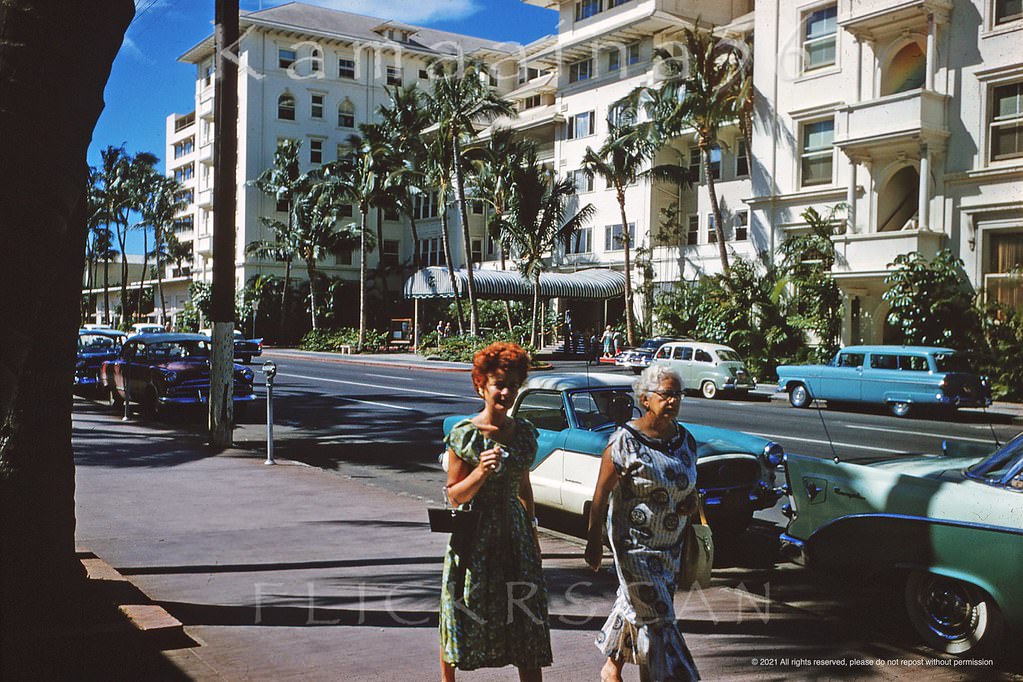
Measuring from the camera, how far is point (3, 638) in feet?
15.5

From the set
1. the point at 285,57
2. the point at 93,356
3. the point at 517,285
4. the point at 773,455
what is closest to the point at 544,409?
the point at 773,455

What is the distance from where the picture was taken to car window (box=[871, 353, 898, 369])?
2191 centimetres

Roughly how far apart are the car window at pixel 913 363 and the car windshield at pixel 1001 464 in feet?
54.9

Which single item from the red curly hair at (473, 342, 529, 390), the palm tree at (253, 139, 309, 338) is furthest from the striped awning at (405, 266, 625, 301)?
the red curly hair at (473, 342, 529, 390)

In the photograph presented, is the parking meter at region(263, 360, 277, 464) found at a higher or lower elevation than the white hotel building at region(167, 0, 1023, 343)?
lower

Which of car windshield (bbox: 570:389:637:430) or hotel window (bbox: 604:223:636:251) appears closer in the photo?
car windshield (bbox: 570:389:637:430)

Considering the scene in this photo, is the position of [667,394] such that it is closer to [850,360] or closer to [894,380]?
[894,380]

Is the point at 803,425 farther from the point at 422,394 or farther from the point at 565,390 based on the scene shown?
the point at 565,390

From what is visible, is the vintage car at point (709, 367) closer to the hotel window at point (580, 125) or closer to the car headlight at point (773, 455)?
the car headlight at point (773, 455)

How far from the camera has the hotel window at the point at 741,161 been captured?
1506 inches

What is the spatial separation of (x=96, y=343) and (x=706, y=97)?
73.1ft

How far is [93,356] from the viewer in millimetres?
22734

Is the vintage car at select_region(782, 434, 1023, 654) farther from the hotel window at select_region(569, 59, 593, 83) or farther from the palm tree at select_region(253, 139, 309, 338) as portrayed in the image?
the palm tree at select_region(253, 139, 309, 338)

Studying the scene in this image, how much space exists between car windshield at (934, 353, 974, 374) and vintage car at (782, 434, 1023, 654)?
16055 millimetres
